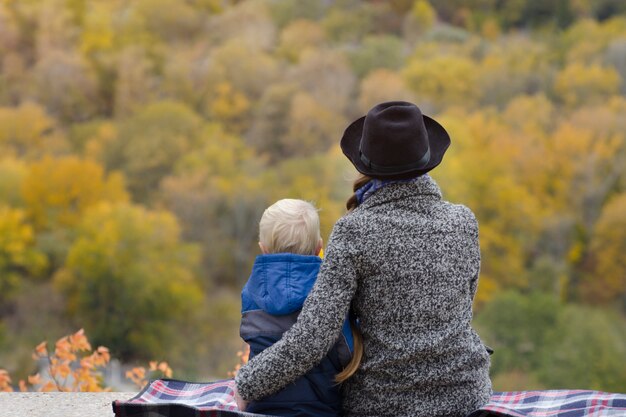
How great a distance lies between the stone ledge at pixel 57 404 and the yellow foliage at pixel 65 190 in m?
30.6

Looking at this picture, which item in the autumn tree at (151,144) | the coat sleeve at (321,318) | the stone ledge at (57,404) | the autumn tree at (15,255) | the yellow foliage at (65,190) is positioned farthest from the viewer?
the autumn tree at (151,144)

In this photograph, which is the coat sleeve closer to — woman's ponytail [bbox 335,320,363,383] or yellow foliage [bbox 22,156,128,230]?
woman's ponytail [bbox 335,320,363,383]

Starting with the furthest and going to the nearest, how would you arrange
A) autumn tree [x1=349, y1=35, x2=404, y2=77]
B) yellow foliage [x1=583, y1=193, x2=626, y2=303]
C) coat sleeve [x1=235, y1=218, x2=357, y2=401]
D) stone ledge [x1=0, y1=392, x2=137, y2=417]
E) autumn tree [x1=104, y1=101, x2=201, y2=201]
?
autumn tree [x1=349, y1=35, x2=404, y2=77]
autumn tree [x1=104, y1=101, x2=201, y2=201]
yellow foliage [x1=583, y1=193, x2=626, y2=303]
stone ledge [x1=0, y1=392, x2=137, y2=417]
coat sleeve [x1=235, y1=218, x2=357, y2=401]

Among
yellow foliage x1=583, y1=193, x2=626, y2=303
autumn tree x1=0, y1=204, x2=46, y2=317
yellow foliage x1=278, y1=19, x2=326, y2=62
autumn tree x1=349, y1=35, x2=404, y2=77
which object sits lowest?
yellow foliage x1=583, y1=193, x2=626, y2=303

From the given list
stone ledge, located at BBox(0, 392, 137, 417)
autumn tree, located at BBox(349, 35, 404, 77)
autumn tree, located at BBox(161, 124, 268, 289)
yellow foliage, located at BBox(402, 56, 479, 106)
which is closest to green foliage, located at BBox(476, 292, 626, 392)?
autumn tree, located at BBox(161, 124, 268, 289)

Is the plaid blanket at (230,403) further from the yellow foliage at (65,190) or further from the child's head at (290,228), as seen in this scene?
the yellow foliage at (65,190)

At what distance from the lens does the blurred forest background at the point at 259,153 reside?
1099 inches

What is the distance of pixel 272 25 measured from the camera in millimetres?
48719

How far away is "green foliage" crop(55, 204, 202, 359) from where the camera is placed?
27172 millimetres

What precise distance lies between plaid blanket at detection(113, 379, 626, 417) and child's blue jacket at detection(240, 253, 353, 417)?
4.1 inches

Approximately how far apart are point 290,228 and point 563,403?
3.10 ft

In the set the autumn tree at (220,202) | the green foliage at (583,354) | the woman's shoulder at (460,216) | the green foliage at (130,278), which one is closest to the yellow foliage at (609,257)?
the green foliage at (583,354)

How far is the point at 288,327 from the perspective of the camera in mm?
2266

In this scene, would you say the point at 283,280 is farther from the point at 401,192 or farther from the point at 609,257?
the point at 609,257
